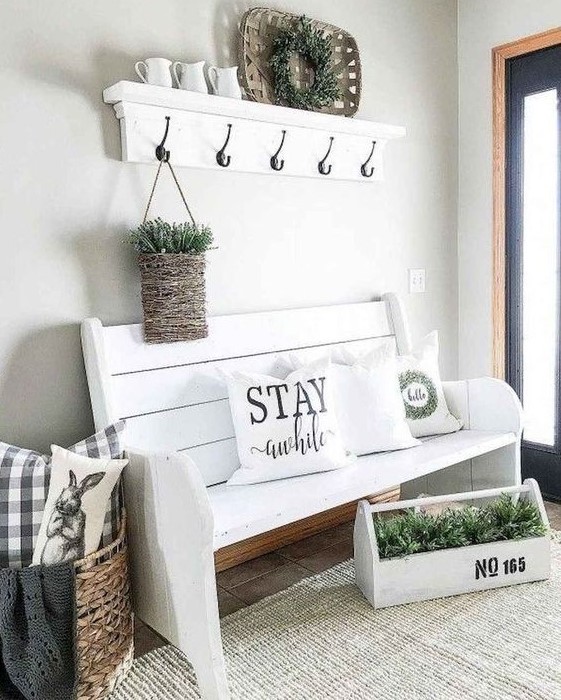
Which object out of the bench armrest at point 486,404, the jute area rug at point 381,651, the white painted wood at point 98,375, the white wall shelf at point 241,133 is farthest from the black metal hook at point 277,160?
A: the jute area rug at point 381,651

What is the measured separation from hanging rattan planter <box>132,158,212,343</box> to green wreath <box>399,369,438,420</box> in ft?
2.76

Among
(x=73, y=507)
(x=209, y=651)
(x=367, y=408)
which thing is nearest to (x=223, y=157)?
(x=367, y=408)

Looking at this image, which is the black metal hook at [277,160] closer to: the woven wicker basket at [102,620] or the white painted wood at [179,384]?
the white painted wood at [179,384]

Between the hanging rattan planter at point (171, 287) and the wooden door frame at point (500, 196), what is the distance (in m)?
1.49

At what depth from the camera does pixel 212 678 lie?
161cm

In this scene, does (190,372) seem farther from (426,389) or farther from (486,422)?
(486,422)

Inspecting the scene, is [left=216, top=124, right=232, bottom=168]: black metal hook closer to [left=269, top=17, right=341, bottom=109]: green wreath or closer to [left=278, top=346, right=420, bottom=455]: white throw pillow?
[left=269, top=17, right=341, bottom=109]: green wreath

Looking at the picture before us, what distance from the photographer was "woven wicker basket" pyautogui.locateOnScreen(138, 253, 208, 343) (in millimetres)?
2080

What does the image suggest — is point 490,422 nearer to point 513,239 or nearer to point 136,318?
point 513,239

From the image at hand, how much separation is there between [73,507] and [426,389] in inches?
55.6

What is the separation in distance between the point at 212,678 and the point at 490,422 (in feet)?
4.81

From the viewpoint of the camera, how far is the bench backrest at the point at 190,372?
80.9 inches

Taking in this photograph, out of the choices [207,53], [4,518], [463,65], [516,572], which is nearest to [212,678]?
[4,518]

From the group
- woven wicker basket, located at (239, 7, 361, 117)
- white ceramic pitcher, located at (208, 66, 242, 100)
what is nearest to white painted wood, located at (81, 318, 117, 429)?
white ceramic pitcher, located at (208, 66, 242, 100)
